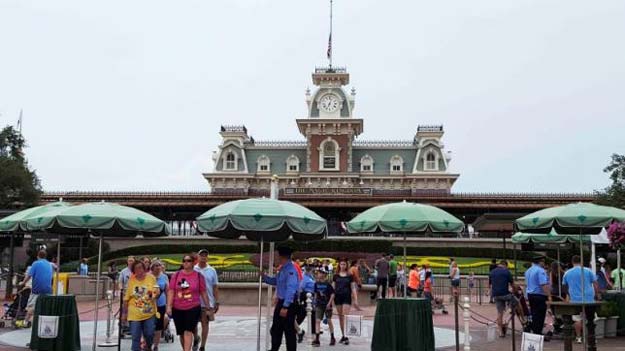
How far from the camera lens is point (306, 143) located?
236 ft

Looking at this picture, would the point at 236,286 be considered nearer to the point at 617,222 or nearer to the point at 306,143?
the point at 617,222

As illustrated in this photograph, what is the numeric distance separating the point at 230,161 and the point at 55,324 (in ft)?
200

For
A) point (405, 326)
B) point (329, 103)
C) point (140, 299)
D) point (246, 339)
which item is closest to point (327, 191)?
point (329, 103)

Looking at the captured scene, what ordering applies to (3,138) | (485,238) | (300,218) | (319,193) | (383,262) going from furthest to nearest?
(319,193), (3,138), (485,238), (383,262), (300,218)

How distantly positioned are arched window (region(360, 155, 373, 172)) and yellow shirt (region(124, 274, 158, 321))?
61.5 meters

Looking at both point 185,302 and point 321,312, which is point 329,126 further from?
point 185,302

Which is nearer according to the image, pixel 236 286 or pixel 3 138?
pixel 236 286

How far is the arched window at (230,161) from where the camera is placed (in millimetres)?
71125

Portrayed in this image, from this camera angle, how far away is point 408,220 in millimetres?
11695

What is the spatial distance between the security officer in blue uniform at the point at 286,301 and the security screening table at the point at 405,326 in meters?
1.56

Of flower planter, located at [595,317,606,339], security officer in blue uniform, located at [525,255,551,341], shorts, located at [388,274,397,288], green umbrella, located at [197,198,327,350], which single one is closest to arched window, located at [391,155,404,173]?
shorts, located at [388,274,397,288]

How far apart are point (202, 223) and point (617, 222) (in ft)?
26.2

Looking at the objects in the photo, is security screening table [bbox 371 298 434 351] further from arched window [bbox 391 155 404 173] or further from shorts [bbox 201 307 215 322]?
arched window [bbox 391 155 404 173]

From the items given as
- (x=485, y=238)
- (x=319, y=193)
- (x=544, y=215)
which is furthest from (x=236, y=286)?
(x=319, y=193)
